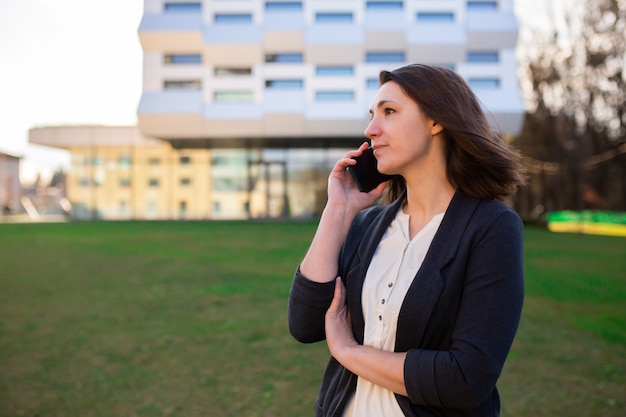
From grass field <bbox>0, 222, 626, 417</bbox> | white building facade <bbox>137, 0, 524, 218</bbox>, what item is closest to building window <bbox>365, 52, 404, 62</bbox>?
white building facade <bbox>137, 0, 524, 218</bbox>

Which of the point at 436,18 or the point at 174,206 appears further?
the point at 174,206

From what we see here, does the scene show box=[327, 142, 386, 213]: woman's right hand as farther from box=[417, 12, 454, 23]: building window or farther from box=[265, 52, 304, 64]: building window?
box=[417, 12, 454, 23]: building window

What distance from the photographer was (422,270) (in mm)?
1758

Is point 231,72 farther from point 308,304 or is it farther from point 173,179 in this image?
point 308,304

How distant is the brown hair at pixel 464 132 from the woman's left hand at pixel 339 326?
587mm

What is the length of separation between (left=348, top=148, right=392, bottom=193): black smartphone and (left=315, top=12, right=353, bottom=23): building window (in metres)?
33.1

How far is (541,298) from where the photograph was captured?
9.25 meters

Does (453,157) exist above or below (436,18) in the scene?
below

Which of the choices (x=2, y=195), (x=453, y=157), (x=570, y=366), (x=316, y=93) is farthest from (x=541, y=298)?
(x=2, y=195)

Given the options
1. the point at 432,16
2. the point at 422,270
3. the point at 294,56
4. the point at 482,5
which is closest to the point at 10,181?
the point at 294,56

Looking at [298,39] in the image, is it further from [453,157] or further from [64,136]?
[453,157]

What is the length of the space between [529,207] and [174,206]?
99.3 ft

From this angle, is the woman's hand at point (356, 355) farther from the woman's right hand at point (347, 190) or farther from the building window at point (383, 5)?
the building window at point (383, 5)

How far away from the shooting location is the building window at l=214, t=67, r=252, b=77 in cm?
3338
